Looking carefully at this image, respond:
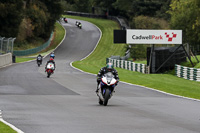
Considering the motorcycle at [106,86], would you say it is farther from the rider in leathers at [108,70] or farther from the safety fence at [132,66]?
the safety fence at [132,66]

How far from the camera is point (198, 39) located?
6919 centimetres

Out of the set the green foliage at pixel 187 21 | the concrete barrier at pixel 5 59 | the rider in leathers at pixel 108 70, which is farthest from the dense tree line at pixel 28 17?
the rider in leathers at pixel 108 70

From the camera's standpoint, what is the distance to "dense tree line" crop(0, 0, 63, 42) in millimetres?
70312

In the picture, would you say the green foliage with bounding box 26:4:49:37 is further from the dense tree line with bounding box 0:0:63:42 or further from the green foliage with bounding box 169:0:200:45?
the green foliage with bounding box 169:0:200:45

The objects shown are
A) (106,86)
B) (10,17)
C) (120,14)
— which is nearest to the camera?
(106,86)

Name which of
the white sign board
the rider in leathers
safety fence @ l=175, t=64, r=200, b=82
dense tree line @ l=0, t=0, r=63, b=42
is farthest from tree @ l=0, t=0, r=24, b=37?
the rider in leathers

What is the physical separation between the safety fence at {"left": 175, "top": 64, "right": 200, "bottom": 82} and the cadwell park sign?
11.8ft

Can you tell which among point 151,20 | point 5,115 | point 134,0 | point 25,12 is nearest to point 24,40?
point 25,12

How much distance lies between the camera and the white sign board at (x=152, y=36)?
Answer: 42.8 meters

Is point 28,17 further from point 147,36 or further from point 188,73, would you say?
point 188,73

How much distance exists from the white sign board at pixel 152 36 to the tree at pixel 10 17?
31685 mm

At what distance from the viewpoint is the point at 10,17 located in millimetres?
71125

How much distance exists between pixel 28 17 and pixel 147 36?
41857mm

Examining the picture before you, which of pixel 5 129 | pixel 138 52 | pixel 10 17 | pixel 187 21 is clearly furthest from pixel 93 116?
pixel 187 21
